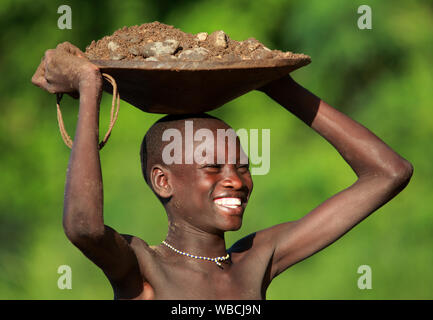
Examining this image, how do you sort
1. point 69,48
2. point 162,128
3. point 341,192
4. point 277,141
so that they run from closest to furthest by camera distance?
point 69,48, point 162,128, point 341,192, point 277,141

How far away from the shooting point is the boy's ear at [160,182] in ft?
11.5

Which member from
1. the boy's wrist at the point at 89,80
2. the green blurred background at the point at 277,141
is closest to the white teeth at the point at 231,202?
the boy's wrist at the point at 89,80

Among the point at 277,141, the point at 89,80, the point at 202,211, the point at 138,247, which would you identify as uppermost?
the point at 277,141

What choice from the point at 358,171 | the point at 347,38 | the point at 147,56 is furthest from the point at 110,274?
the point at 347,38

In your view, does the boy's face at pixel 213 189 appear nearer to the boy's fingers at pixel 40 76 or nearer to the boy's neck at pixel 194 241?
the boy's neck at pixel 194 241

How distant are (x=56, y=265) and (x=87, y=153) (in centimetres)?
407

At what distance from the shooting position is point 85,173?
2.99m

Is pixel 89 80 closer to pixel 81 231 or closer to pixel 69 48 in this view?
pixel 69 48

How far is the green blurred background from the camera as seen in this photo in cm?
686

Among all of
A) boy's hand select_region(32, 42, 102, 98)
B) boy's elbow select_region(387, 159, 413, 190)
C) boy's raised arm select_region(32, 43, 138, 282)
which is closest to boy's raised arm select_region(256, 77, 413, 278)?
boy's elbow select_region(387, 159, 413, 190)

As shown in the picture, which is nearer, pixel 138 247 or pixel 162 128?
pixel 138 247

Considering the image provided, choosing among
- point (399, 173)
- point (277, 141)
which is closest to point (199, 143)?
point (399, 173)

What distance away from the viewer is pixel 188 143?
3439 mm

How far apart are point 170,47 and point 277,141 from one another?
4.01 meters
